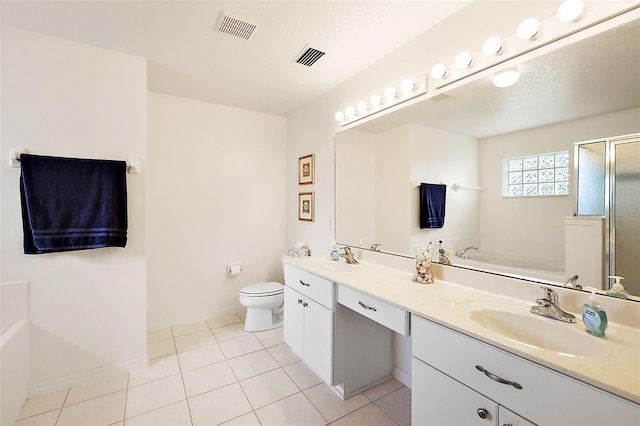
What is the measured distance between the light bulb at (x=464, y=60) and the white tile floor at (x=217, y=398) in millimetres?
2052

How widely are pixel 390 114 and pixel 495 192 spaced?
2.99 ft

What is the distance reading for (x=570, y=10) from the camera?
1118mm

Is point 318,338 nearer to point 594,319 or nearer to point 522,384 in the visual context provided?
point 522,384

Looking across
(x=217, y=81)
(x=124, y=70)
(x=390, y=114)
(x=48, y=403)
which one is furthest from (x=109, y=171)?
(x=390, y=114)

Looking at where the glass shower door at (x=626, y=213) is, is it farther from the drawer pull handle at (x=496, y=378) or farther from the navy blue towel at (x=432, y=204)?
the navy blue towel at (x=432, y=204)

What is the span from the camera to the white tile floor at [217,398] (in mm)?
1624

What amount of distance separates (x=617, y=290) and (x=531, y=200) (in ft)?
1.58

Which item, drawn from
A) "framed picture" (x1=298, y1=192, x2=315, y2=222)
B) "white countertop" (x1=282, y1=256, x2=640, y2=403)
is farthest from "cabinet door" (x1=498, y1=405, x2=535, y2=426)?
"framed picture" (x1=298, y1=192, x2=315, y2=222)

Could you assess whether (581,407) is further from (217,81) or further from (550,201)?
(217,81)

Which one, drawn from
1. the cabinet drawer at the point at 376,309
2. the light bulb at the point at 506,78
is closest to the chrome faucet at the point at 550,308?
the cabinet drawer at the point at 376,309

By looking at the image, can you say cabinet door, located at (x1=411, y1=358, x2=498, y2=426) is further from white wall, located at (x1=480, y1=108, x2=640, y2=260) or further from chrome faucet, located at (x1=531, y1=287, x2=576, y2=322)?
white wall, located at (x1=480, y1=108, x2=640, y2=260)

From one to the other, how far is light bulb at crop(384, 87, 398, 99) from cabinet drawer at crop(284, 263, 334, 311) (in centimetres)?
137

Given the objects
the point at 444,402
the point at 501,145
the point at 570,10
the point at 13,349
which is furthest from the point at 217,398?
the point at 570,10

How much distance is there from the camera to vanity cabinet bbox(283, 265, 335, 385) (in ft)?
5.88
